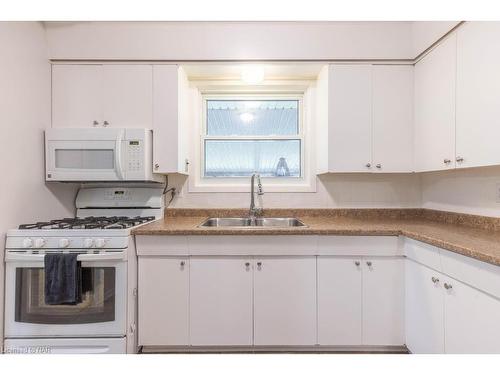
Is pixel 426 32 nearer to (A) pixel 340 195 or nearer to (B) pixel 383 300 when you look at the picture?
(A) pixel 340 195

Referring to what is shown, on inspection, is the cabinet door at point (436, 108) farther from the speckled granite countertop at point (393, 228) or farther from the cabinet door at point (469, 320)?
the cabinet door at point (469, 320)

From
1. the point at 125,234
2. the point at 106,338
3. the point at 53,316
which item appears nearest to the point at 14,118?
the point at 125,234

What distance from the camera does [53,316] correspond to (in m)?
1.67

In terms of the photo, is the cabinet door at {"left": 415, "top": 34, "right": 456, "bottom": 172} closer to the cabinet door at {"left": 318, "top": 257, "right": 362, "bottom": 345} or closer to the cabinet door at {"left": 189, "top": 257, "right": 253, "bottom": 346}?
the cabinet door at {"left": 318, "top": 257, "right": 362, "bottom": 345}

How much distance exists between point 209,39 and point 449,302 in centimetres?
224

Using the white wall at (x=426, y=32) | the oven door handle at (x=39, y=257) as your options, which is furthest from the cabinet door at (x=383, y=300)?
the oven door handle at (x=39, y=257)

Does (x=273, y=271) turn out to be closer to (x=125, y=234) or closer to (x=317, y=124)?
(x=125, y=234)

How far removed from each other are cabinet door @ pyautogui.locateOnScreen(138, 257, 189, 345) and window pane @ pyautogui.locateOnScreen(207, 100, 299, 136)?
4.28 ft

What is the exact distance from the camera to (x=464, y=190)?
1.99 meters

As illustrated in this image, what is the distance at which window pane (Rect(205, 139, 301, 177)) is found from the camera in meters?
2.58

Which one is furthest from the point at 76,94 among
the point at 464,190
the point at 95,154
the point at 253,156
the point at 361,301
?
the point at 464,190

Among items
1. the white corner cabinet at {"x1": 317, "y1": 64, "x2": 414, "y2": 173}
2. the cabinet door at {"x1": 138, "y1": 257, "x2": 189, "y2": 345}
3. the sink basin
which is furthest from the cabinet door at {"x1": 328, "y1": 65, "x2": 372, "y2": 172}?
the cabinet door at {"x1": 138, "y1": 257, "x2": 189, "y2": 345}
